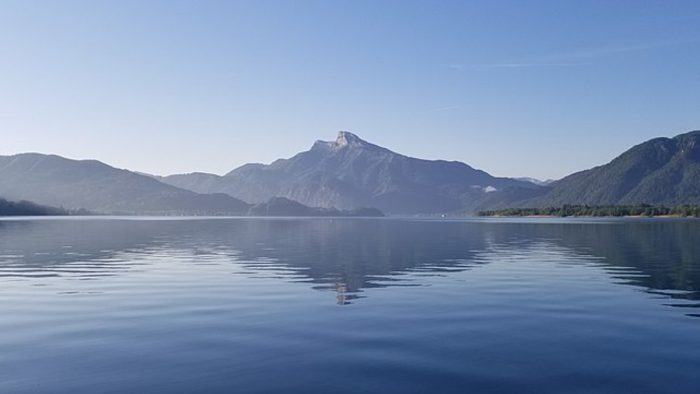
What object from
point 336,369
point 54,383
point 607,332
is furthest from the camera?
point 607,332

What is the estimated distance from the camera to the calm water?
20.0 meters

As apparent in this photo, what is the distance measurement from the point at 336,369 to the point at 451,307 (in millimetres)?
15349

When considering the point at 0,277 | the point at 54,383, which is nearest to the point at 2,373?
the point at 54,383

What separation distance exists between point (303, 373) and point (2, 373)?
34.9ft

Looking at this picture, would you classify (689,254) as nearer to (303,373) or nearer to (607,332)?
(607,332)

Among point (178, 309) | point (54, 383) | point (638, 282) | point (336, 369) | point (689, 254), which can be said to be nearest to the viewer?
point (54, 383)

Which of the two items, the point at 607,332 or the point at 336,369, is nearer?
the point at 336,369

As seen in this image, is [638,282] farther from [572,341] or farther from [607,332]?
[572,341]

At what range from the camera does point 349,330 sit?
28266mm

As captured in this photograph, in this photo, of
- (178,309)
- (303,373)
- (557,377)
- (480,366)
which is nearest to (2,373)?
(303,373)

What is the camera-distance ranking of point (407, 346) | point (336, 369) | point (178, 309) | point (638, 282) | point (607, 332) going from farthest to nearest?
point (638, 282) < point (178, 309) < point (607, 332) < point (407, 346) < point (336, 369)

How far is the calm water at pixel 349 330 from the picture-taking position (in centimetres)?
2005

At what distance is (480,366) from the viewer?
2170cm

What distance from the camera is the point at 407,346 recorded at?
81.8 feet
